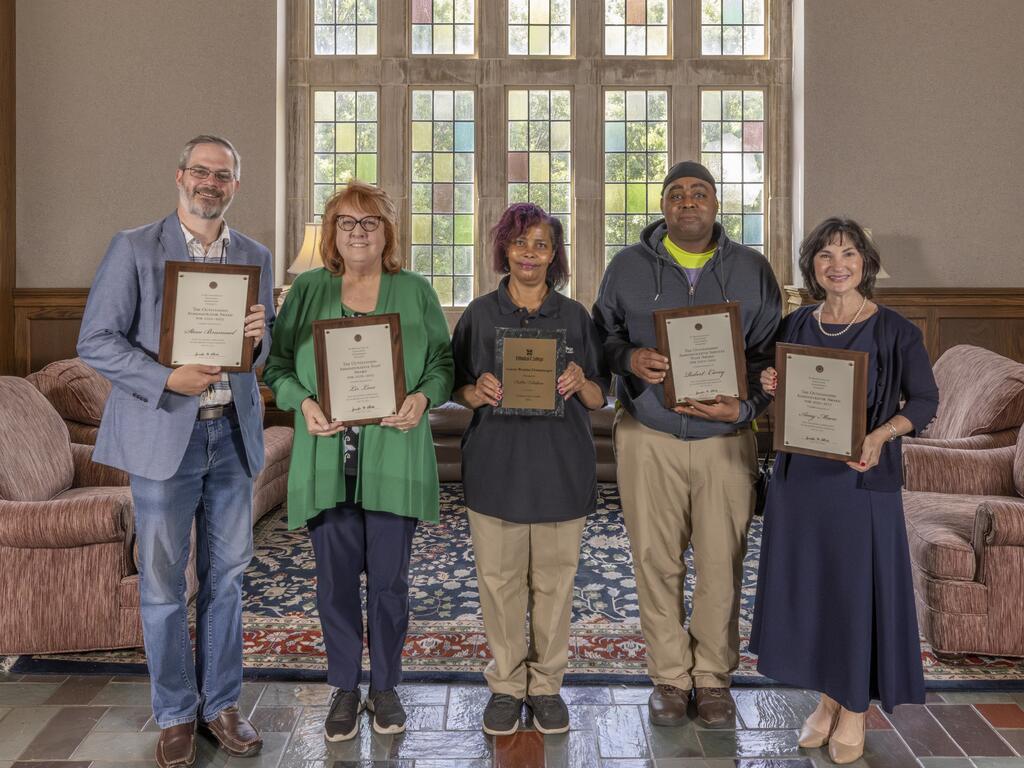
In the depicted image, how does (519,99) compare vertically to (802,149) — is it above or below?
above

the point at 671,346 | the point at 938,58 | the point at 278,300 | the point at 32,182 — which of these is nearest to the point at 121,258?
the point at 671,346

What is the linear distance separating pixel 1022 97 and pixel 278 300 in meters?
6.37

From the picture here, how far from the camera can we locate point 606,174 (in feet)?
25.6

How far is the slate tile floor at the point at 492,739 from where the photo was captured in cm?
255

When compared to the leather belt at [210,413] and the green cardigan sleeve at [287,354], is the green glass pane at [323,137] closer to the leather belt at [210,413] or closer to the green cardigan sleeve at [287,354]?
the green cardigan sleeve at [287,354]

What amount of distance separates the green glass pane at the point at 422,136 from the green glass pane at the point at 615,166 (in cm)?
161

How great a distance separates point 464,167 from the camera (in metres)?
7.80

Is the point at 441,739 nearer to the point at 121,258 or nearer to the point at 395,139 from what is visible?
the point at 121,258

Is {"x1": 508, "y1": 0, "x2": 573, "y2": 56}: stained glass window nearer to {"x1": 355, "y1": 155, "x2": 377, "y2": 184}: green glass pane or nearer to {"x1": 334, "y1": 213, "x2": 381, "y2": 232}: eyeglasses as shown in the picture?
{"x1": 355, "y1": 155, "x2": 377, "y2": 184}: green glass pane

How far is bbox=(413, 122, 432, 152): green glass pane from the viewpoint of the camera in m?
7.77

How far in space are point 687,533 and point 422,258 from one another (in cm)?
552

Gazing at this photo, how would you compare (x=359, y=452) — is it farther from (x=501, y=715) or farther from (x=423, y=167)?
(x=423, y=167)

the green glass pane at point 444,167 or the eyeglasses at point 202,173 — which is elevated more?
the green glass pane at point 444,167

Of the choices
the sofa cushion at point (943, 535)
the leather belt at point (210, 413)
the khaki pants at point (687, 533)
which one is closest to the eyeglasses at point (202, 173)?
the leather belt at point (210, 413)
